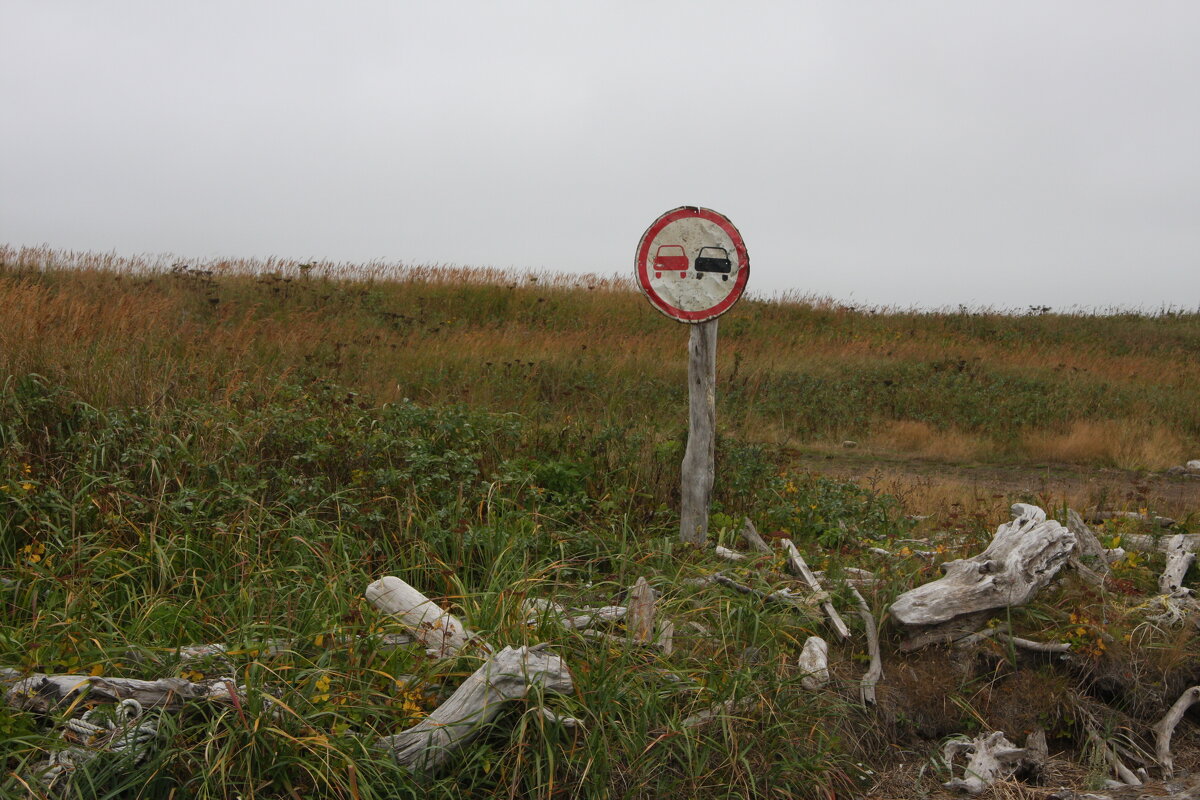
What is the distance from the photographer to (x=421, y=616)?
388cm

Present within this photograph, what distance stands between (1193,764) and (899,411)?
9.45 m

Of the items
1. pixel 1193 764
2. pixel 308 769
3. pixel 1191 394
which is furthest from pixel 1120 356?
pixel 308 769

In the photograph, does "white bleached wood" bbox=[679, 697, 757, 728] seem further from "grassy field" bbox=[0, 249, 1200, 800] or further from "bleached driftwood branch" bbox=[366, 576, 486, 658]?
"bleached driftwood branch" bbox=[366, 576, 486, 658]

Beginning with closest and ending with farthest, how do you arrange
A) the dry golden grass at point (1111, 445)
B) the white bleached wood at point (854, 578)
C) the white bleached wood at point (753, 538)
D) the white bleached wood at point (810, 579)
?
the white bleached wood at point (810, 579) → the white bleached wood at point (854, 578) → the white bleached wood at point (753, 538) → the dry golden grass at point (1111, 445)

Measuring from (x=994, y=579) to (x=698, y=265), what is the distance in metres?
2.32

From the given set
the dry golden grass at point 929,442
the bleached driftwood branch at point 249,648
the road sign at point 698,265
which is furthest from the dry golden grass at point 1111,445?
the bleached driftwood branch at point 249,648

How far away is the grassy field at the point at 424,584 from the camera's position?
3146mm

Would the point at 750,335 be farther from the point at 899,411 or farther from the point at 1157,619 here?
the point at 1157,619

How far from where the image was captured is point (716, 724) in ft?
11.3

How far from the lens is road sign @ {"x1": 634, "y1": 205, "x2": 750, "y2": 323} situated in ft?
16.5

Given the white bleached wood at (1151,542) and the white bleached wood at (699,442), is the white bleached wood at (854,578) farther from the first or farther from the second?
the white bleached wood at (1151,542)

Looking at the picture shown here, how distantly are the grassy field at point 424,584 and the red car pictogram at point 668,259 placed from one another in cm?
156

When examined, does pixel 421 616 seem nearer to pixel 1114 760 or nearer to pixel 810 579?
pixel 810 579

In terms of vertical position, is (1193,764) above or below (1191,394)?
below
